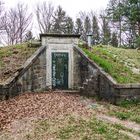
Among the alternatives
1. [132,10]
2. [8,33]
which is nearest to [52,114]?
[132,10]

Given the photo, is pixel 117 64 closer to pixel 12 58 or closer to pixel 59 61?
pixel 59 61

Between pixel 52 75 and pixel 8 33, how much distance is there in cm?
3135

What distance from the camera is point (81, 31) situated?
171 feet

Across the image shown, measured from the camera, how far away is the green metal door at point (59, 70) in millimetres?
18547

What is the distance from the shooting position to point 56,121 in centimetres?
1109

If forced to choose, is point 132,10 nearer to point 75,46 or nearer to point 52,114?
point 75,46

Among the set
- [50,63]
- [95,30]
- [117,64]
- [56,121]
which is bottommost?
[56,121]

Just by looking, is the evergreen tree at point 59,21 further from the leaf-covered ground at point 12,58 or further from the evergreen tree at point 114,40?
the leaf-covered ground at point 12,58

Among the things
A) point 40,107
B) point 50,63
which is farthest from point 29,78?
point 40,107

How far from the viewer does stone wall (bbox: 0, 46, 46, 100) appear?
15.4m

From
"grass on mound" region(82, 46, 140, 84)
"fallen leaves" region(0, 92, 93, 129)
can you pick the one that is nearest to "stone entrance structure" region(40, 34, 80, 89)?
"grass on mound" region(82, 46, 140, 84)

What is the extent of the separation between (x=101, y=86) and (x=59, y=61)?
321cm

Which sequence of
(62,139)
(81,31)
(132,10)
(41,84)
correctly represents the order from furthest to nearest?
1. (81,31)
2. (132,10)
3. (41,84)
4. (62,139)

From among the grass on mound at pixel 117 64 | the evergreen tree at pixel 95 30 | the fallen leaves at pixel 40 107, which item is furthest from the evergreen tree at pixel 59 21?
the fallen leaves at pixel 40 107
